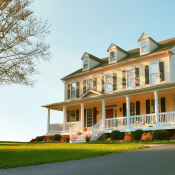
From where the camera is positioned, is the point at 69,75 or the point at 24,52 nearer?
the point at 24,52

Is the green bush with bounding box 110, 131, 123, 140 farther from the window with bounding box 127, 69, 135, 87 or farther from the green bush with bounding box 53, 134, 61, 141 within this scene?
the green bush with bounding box 53, 134, 61, 141

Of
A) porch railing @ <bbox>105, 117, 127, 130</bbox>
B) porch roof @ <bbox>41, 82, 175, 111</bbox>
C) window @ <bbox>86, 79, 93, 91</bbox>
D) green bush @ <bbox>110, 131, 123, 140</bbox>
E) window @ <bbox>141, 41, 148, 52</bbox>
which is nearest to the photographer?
porch roof @ <bbox>41, 82, 175, 111</bbox>

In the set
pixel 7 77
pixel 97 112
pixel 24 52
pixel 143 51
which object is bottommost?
pixel 97 112

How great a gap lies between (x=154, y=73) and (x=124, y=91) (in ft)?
10.5

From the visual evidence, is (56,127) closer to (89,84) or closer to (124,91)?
(89,84)

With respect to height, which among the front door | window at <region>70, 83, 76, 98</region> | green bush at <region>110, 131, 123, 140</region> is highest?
window at <region>70, 83, 76, 98</region>

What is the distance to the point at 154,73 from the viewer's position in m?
20.8

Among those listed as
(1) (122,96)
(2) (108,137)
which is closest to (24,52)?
(1) (122,96)

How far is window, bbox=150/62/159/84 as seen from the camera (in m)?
20.6

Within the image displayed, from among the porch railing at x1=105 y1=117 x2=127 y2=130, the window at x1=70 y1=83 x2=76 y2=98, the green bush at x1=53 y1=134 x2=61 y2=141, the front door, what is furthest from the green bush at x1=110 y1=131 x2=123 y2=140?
the window at x1=70 y1=83 x2=76 y2=98

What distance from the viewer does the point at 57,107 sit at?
1040 inches

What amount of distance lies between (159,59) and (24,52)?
11.1m

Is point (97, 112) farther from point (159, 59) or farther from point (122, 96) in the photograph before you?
point (159, 59)

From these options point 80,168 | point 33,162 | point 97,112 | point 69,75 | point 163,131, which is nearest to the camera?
point 80,168
